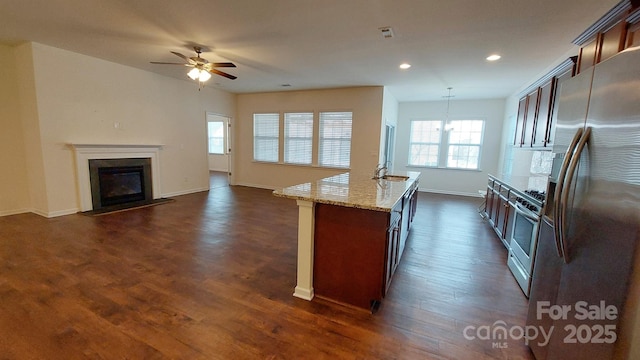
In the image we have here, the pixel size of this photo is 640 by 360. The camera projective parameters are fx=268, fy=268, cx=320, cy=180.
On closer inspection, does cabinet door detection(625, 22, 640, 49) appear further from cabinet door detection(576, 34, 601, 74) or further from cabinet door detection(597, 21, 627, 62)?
cabinet door detection(576, 34, 601, 74)

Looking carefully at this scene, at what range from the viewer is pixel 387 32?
128 inches

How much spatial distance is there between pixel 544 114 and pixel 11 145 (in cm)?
817

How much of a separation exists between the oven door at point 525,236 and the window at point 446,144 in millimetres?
4762

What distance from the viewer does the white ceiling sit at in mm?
2719

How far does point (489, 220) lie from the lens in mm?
4801

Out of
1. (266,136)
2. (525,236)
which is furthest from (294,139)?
(525,236)

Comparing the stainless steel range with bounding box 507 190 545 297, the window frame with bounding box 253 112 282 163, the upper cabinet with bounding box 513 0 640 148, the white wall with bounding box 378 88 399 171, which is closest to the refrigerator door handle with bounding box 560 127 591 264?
the upper cabinet with bounding box 513 0 640 148

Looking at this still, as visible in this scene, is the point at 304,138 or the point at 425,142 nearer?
the point at 304,138

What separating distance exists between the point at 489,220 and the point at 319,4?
4.46 m

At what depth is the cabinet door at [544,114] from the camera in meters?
3.48

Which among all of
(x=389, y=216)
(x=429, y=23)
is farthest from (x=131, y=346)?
(x=429, y=23)

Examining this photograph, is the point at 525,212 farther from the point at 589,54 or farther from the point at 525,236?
the point at 589,54

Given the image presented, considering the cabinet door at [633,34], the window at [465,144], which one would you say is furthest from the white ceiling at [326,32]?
the window at [465,144]

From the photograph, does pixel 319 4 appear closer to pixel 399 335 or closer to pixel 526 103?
pixel 399 335
